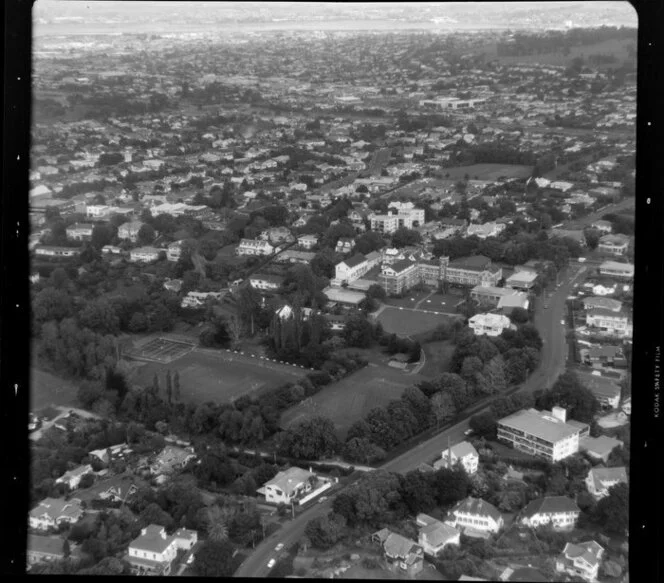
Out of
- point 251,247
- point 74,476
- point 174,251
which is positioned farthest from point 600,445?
point 174,251

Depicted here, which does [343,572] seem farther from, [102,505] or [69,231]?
[69,231]

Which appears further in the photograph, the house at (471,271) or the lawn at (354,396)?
the house at (471,271)

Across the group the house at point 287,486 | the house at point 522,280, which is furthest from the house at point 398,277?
the house at point 287,486

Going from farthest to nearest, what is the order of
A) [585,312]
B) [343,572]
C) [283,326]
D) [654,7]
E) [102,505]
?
[283,326] → [585,312] → [102,505] → [343,572] → [654,7]

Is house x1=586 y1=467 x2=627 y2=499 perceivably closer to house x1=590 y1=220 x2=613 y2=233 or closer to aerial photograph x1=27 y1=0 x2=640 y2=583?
aerial photograph x1=27 y1=0 x2=640 y2=583

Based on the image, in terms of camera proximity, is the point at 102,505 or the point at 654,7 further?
the point at 102,505

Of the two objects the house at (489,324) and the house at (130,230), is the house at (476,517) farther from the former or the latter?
the house at (130,230)

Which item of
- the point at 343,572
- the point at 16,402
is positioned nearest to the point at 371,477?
the point at 343,572
